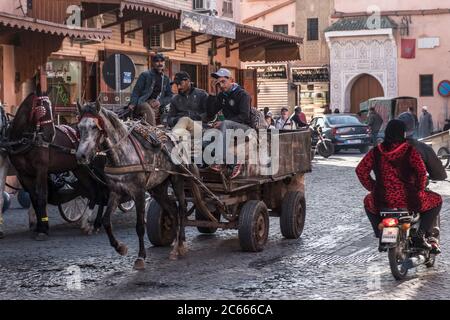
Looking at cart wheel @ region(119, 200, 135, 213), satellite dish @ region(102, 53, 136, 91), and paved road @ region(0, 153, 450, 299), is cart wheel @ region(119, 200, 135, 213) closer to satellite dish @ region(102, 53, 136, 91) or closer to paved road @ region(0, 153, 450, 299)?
paved road @ region(0, 153, 450, 299)

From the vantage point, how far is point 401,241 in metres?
8.62

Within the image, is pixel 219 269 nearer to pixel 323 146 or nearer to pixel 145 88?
pixel 145 88

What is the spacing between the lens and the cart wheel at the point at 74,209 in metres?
13.6

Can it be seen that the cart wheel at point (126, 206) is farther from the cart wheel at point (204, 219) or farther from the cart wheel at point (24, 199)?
the cart wheel at point (204, 219)

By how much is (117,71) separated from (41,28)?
61.6 inches

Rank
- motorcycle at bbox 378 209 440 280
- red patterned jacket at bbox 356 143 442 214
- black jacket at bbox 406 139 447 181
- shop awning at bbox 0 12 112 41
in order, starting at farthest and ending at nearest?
1. shop awning at bbox 0 12 112 41
2. black jacket at bbox 406 139 447 181
3. red patterned jacket at bbox 356 143 442 214
4. motorcycle at bbox 378 209 440 280

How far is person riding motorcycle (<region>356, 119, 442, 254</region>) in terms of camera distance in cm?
867

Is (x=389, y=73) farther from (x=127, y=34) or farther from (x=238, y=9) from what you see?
(x=127, y=34)

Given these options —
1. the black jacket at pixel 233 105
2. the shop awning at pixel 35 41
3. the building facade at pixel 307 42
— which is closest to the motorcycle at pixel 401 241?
the black jacket at pixel 233 105

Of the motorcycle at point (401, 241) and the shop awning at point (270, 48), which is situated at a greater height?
the shop awning at point (270, 48)

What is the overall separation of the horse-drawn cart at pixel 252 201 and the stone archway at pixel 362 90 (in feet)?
120

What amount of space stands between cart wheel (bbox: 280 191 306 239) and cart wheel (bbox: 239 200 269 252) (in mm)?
721

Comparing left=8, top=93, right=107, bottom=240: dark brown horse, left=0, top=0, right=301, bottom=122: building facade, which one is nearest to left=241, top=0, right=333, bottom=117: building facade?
left=0, top=0, right=301, bottom=122: building facade

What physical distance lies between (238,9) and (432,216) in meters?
25.4
